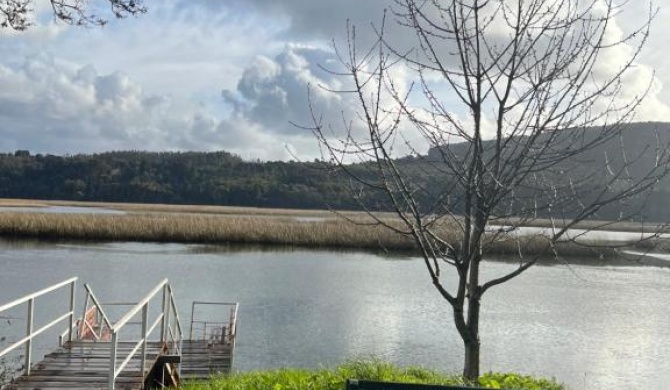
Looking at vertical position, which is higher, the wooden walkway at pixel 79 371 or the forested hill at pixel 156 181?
the forested hill at pixel 156 181

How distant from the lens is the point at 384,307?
2070cm

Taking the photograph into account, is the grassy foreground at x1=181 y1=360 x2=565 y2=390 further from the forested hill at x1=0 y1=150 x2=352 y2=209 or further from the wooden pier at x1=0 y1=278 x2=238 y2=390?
the forested hill at x1=0 y1=150 x2=352 y2=209

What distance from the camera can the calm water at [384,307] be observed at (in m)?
14.8

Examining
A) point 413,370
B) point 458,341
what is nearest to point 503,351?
point 458,341

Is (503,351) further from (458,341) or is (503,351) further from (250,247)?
(250,247)

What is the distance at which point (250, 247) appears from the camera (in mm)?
39188

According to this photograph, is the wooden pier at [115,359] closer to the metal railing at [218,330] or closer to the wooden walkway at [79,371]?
the wooden walkway at [79,371]

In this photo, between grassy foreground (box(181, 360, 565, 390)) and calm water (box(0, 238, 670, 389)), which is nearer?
grassy foreground (box(181, 360, 565, 390))

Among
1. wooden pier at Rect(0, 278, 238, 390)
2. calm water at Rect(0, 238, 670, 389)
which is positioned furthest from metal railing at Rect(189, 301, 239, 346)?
calm water at Rect(0, 238, 670, 389)

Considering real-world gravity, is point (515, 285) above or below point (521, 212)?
below

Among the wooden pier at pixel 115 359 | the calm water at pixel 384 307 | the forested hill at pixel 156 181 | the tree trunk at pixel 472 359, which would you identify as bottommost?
the calm water at pixel 384 307

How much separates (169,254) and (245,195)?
102489 millimetres

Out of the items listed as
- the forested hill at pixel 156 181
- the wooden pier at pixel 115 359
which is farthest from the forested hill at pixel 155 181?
the wooden pier at pixel 115 359

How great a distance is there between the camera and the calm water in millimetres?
14781
